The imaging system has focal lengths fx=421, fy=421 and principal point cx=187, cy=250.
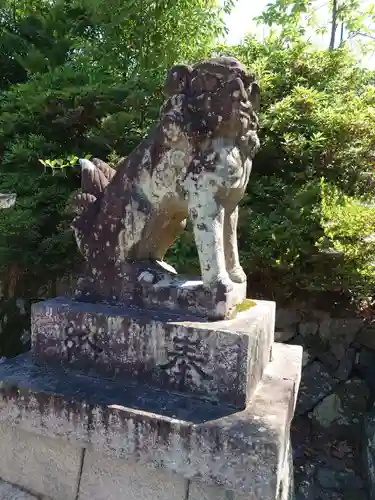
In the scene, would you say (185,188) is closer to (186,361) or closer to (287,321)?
(186,361)

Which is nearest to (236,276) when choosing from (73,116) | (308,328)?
(308,328)

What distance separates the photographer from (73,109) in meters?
4.01

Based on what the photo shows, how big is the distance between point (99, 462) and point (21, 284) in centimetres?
308

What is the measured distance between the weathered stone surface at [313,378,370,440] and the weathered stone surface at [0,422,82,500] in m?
2.59

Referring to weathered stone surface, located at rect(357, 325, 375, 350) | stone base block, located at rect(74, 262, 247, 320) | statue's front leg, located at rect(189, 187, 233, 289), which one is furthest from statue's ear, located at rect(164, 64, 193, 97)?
weathered stone surface, located at rect(357, 325, 375, 350)

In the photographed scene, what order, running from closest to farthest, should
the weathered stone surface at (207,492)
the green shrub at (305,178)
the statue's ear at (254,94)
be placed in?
the weathered stone surface at (207,492) < the statue's ear at (254,94) < the green shrub at (305,178)

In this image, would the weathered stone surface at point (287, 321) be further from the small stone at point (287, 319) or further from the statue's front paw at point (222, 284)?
the statue's front paw at point (222, 284)

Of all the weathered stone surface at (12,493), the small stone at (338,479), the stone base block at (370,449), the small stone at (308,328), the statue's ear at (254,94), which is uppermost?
the statue's ear at (254,94)

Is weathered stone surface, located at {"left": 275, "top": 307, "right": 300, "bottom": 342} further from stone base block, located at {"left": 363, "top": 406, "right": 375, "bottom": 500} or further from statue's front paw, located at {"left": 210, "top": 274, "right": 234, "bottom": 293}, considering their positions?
statue's front paw, located at {"left": 210, "top": 274, "right": 234, "bottom": 293}

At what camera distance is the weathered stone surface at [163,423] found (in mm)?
1409

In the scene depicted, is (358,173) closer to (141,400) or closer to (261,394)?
(261,394)

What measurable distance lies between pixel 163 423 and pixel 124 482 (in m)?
0.37

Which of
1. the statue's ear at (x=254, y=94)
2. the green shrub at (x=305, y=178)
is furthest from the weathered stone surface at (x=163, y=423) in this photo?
the green shrub at (x=305, y=178)

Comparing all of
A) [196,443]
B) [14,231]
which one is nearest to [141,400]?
[196,443]
